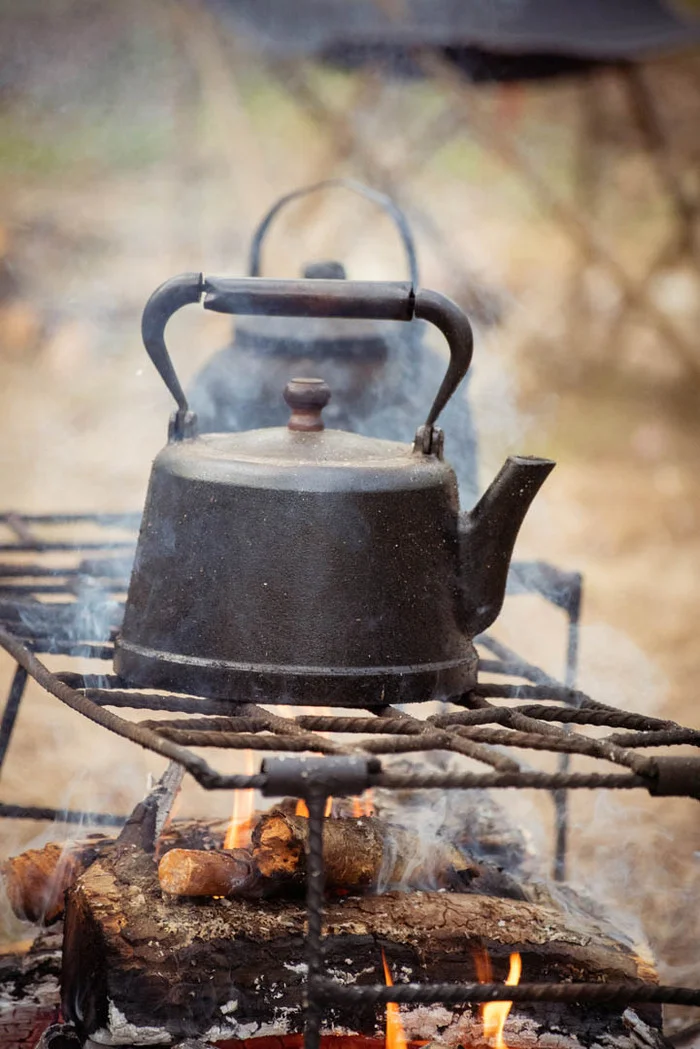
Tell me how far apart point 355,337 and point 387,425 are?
0.23 metres

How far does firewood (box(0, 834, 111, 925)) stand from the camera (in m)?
2.05

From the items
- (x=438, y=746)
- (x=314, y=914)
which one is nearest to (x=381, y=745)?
(x=438, y=746)

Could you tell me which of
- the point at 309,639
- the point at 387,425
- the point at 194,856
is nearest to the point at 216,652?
the point at 309,639

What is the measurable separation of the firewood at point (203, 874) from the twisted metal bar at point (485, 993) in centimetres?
51

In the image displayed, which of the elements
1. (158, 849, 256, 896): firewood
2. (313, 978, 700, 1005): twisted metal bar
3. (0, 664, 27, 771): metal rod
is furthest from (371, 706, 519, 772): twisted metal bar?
(0, 664, 27, 771): metal rod

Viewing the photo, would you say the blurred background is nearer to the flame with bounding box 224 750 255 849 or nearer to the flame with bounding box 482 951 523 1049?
the flame with bounding box 224 750 255 849

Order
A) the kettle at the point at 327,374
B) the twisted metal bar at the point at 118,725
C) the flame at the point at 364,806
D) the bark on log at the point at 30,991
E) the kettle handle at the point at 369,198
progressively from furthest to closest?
the kettle handle at the point at 369,198 → the kettle at the point at 327,374 → the flame at the point at 364,806 → the bark on log at the point at 30,991 → the twisted metal bar at the point at 118,725

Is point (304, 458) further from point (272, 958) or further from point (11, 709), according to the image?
point (11, 709)

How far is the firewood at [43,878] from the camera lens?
2.05 meters

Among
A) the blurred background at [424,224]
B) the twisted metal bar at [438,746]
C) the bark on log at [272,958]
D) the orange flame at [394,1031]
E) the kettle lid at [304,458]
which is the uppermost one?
the blurred background at [424,224]

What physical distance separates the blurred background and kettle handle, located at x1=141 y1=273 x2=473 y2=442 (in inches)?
107

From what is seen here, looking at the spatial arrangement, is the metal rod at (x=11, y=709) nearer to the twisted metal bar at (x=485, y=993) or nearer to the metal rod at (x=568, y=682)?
the metal rod at (x=568, y=682)

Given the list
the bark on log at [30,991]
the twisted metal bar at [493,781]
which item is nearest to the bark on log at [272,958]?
the bark on log at [30,991]

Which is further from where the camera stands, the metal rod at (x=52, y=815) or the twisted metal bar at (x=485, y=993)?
the metal rod at (x=52, y=815)
